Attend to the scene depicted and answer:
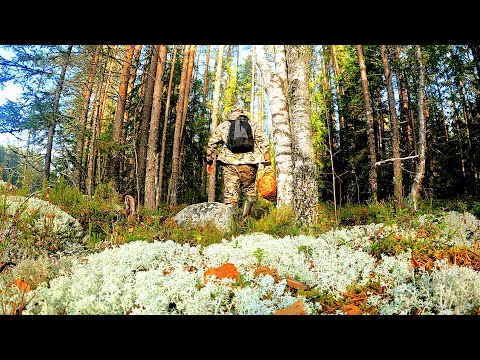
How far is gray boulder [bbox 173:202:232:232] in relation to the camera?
6523 mm

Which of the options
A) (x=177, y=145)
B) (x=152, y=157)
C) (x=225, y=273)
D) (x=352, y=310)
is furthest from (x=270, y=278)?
(x=177, y=145)

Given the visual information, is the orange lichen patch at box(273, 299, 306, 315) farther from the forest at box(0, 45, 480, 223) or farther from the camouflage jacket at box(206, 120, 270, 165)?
the camouflage jacket at box(206, 120, 270, 165)

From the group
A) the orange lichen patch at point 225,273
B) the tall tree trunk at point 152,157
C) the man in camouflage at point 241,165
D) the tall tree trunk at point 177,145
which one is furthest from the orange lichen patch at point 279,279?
the tall tree trunk at point 177,145

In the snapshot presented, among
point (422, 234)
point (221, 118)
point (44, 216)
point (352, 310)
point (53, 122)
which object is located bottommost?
point (352, 310)

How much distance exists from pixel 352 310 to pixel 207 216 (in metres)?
4.91

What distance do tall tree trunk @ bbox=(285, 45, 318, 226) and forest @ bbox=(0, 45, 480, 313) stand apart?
2 centimetres

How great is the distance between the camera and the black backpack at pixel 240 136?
7262 mm

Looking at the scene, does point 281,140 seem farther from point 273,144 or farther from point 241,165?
point 273,144

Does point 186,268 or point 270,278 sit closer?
point 270,278

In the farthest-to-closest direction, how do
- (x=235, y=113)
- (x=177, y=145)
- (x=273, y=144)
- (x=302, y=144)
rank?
(x=177, y=145), (x=273, y=144), (x=235, y=113), (x=302, y=144)

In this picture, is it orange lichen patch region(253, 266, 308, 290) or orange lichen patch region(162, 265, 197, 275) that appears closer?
orange lichen patch region(253, 266, 308, 290)

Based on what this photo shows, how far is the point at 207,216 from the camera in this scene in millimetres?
6711

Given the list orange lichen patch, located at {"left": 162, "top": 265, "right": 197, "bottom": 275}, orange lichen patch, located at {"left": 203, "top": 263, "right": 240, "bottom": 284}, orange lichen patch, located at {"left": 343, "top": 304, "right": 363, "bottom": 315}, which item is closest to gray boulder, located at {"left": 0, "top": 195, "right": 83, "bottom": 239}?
orange lichen patch, located at {"left": 162, "top": 265, "right": 197, "bottom": 275}
